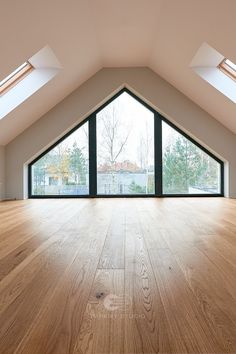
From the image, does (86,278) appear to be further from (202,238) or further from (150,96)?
(150,96)

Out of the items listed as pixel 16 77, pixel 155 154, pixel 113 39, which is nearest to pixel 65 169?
pixel 155 154

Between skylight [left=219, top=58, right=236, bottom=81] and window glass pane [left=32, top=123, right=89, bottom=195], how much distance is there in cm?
281

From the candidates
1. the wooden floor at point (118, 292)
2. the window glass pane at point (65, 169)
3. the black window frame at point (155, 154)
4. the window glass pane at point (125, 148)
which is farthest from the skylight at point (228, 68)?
the wooden floor at point (118, 292)

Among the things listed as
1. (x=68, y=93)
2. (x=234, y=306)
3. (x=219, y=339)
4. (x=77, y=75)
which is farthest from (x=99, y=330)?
(x=68, y=93)

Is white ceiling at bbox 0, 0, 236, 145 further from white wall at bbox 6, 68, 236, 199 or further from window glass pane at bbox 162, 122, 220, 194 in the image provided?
window glass pane at bbox 162, 122, 220, 194

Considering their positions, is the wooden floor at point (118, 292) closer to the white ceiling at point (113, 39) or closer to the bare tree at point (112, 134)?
the white ceiling at point (113, 39)

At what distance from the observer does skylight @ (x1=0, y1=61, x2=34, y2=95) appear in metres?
5.27

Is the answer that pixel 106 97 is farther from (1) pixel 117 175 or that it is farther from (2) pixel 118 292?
(2) pixel 118 292

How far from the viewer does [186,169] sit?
6.91 meters

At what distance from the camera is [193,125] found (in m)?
6.49

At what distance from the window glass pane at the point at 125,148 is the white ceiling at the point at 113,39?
861 mm

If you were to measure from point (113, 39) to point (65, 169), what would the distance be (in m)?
2.73

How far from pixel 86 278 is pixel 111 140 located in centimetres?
545

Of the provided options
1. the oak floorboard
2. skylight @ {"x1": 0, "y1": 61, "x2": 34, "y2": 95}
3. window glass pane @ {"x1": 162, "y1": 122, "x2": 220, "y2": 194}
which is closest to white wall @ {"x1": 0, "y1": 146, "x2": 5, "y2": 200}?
skylight @ {"x1": 0, "y1": 61, "x2": 34, "y2": 95}
